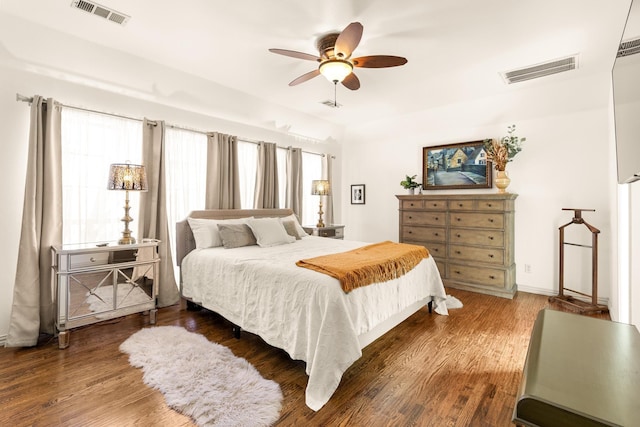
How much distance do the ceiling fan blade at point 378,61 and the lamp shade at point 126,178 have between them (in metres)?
2.38

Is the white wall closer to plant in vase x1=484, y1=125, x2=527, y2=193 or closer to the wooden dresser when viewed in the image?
plant in vase x1=484, y1=125, x2=527, y2=193

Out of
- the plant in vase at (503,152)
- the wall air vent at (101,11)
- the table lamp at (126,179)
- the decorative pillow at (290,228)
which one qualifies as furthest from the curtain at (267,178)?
the plant in vase at (503,152)

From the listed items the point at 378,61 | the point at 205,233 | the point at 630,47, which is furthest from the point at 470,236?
the point at 205,233

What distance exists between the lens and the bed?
201cm

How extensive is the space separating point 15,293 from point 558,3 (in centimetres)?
499

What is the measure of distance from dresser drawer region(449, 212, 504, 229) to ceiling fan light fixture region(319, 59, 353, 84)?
108 inches

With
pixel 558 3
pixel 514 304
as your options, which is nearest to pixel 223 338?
pixel 514 304

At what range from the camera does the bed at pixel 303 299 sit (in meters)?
2.01

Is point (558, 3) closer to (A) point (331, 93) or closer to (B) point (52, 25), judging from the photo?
(A) point (331, 93)

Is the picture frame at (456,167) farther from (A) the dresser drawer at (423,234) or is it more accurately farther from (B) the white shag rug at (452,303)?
(B) the white shag rug at (452,303)

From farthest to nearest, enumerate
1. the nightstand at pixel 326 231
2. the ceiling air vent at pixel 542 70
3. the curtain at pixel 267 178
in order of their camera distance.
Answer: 1. the nightstand at pixel 326 231
2. the curtain at pixel 267 178
3. the ceiling air vent at pixel 542 70

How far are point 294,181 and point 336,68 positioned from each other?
271cm

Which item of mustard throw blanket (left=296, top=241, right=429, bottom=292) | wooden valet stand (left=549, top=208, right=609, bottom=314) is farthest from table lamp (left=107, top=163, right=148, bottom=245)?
wooden valet stand (left=549, top=208, right=609, bottom=314)

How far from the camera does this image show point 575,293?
12.7ft
